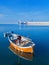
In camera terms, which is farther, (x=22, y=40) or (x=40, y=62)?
(x=22, y=40)

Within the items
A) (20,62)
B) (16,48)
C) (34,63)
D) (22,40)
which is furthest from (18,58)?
(22,40)

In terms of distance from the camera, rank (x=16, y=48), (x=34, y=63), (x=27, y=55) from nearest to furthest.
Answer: (x=34, y=63)
(x=27, y=55)
(x=16, y=48)

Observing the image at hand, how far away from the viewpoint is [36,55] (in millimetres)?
24578

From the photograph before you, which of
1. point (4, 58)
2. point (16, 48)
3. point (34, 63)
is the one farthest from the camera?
point (16, 48)

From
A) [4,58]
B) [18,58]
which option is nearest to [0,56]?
[4,58]

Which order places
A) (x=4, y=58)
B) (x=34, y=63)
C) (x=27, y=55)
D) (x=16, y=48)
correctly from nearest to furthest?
(x=34, y=63), (x=4, y=58), (x=27, y=55), (x=16, y=48)

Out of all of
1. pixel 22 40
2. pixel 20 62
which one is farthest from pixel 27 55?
pixel 22 40

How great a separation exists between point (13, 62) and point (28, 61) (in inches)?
84.8

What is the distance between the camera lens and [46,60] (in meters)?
22.0

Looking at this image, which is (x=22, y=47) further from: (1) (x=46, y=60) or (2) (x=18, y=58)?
(1) (x=46, y=60)

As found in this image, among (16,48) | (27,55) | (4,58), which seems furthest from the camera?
(16,48)

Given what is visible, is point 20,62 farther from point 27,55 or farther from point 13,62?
point 27,55

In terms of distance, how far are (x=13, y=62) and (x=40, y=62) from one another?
3.66 metres

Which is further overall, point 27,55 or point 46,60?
point 27,55
